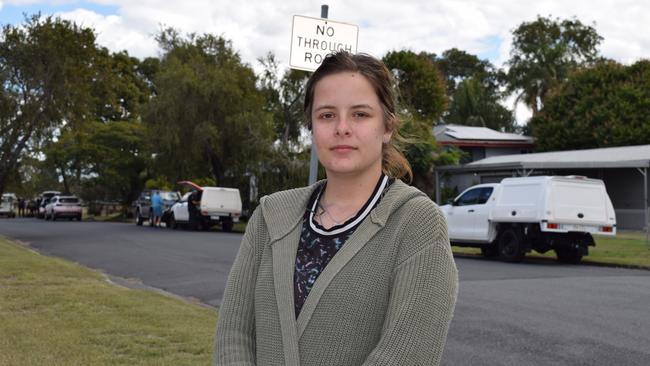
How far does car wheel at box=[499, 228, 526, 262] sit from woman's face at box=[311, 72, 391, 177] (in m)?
16.8

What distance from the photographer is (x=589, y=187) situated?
734 inches

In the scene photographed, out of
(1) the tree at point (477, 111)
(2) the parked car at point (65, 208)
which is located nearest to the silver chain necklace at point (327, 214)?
(1) the tree at point (477, 111)

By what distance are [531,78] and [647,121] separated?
12.6 m

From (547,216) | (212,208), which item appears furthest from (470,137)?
(547,216)

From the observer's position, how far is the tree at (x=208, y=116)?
35.3m

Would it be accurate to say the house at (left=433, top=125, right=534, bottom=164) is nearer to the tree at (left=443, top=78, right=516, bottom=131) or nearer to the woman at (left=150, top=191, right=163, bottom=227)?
the tree at (left=443, top=78, right=516, bottom=131)

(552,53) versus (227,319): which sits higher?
(552,53)

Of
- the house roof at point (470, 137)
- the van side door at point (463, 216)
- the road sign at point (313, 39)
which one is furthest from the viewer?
the house roof at point (470, 137)

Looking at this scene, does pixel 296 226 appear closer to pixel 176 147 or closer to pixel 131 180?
pixel 176 147

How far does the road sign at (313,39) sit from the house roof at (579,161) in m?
22.8

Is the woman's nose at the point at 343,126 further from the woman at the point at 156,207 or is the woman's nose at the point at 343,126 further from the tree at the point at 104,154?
the tree at the point at 104,154

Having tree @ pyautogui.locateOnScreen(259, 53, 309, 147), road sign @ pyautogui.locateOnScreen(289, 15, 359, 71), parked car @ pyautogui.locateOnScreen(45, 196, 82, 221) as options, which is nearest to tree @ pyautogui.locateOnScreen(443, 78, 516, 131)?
tree @ pyautogui.locateOnScreen(259, 53, 309, 147)

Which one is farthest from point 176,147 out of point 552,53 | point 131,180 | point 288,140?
point 552,53

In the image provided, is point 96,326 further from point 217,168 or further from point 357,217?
point 217,168
